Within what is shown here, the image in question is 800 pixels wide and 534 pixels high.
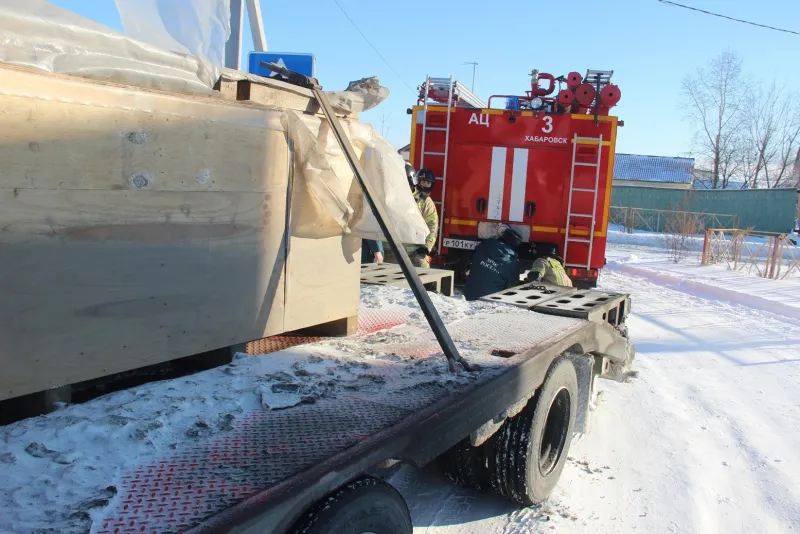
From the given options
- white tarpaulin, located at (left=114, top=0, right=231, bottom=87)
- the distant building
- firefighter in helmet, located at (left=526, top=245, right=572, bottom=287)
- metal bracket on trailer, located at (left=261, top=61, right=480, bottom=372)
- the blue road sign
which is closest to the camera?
white tarpaulin, located at (left=114, top=0, right=231, bottom=87)

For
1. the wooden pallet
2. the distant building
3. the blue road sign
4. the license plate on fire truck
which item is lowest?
the wooden pallet

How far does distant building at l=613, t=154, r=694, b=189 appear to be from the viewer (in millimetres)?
49219

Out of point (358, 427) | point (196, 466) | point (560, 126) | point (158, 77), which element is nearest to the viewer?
point (196, 466)

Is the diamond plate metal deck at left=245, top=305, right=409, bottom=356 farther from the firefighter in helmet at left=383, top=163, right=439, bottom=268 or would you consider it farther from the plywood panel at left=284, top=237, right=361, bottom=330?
the firefighter in helmet at left=383, top=163, right=439, bottom=268

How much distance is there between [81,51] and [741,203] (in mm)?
36517

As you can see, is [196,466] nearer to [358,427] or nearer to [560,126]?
[358,427]

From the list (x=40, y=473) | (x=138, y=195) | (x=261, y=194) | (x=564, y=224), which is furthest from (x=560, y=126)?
(x=40, y=473)

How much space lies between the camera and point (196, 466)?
1.78 m

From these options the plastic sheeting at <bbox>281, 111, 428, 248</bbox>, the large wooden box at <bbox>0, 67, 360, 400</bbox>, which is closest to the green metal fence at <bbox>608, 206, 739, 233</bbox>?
the plastic sheeting at <bbox>281, 111, 428, 248</bbox>

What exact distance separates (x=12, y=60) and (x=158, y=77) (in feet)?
1.62

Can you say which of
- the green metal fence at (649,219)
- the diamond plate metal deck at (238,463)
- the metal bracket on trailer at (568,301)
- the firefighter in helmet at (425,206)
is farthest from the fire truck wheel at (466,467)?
the green metal fence at (649,219)

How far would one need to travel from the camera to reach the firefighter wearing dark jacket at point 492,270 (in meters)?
7.89

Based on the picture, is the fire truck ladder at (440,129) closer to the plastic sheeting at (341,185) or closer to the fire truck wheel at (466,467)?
the fire truck wheel at (466,467)

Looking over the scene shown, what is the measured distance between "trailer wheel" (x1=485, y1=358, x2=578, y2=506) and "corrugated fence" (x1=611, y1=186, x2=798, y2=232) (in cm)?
3036
